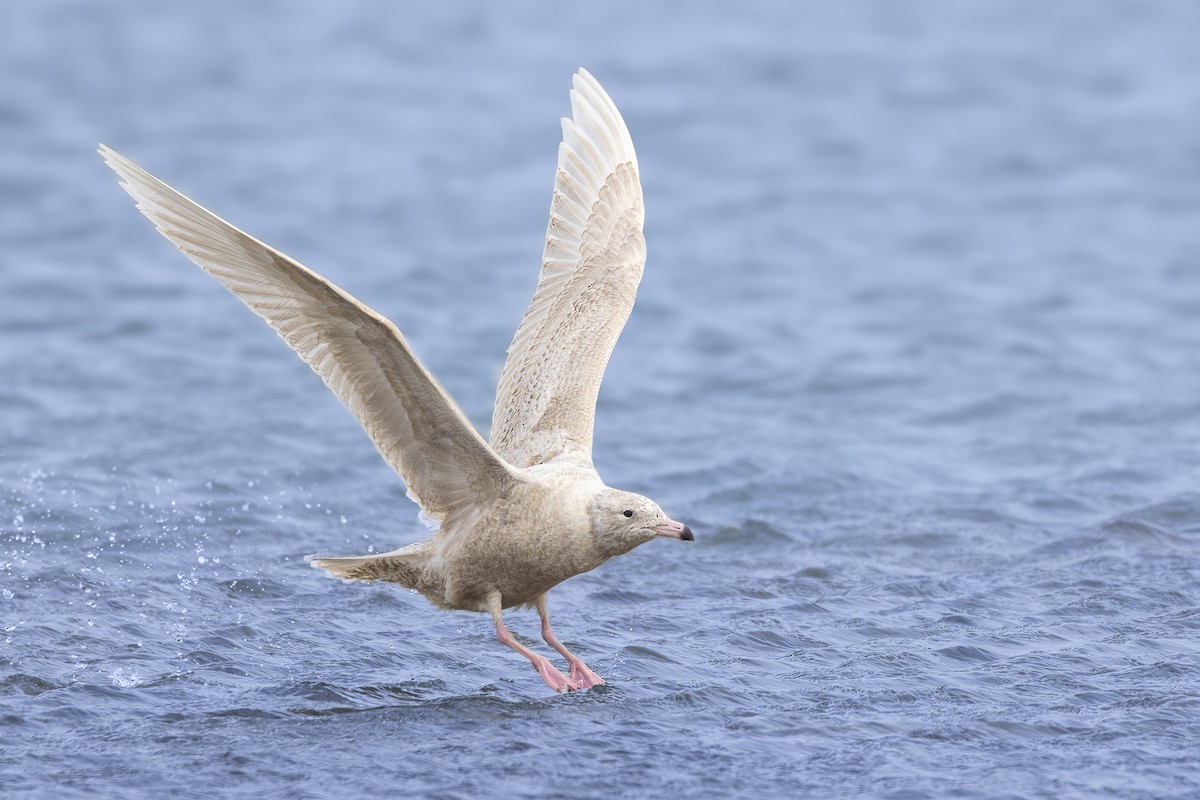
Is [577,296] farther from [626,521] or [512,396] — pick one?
[626,521]

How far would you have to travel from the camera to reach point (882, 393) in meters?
14.0

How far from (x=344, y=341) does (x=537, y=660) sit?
1.72m

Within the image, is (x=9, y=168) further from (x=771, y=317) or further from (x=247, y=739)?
(x=247, y=739)

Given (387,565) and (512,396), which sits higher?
(512,396)

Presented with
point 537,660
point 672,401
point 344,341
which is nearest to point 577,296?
point 344,341

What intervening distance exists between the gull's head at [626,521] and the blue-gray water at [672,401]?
712 millimetres

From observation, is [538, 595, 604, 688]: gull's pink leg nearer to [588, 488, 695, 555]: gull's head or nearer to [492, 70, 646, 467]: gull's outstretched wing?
[588, 488, 695, 555]: gull's head

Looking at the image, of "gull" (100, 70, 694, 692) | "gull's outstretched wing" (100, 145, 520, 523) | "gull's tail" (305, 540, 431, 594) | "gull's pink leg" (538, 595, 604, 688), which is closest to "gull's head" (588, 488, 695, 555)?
"gull" (100, 70, 694, 692)

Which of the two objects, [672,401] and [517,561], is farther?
[672,401]

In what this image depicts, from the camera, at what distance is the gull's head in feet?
24.7

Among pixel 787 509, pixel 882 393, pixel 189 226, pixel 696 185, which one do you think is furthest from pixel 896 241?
pixel 189 226

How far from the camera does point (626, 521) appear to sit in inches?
297

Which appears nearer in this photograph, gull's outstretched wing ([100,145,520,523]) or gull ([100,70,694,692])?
gull's outstretched wing ([100,145,520,523])

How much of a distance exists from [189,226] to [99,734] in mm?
2132
